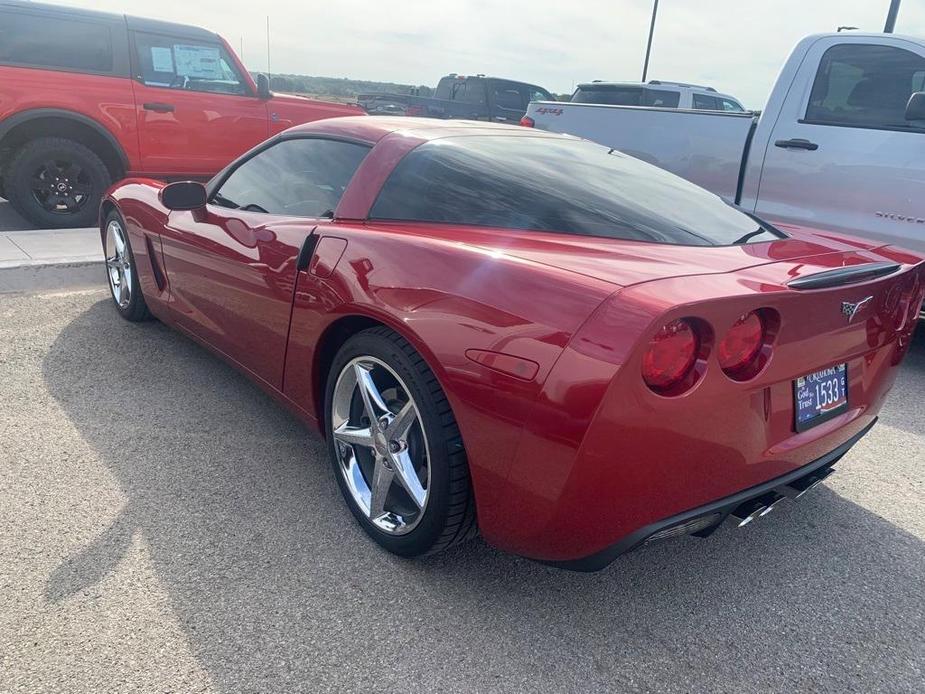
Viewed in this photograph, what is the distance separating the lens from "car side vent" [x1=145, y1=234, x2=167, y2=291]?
385 cm

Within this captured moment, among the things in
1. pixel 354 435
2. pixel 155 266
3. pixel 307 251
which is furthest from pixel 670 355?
pixel 155 266

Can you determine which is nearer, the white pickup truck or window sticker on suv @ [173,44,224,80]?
the white pickup truck

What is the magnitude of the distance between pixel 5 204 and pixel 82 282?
3750 mm

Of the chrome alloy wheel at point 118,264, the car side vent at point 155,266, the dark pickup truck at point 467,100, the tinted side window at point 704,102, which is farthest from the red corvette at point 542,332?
the dark pickup truck at point 467,100

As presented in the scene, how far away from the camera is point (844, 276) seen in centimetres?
210

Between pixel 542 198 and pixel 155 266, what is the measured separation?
235 cm

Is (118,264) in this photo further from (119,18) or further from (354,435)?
(119,18)

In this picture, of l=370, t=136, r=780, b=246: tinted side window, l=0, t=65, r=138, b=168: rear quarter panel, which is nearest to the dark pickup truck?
l=0, t=65, r=138, b=168: rear quarter panel

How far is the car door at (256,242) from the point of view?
279 cm

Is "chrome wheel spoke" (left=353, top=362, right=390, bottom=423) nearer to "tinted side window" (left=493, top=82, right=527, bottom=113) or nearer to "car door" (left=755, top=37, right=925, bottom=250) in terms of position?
"car door" (left=755, top=37, right=925, bottom=250)

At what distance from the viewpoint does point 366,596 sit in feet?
7.35

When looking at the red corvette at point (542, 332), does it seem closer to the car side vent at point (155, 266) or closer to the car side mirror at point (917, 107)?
the car side vent at point (155, 266)

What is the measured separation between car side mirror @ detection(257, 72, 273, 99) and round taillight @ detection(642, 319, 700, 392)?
7.09 metres

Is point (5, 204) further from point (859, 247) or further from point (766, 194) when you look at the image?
point (859, 247)
